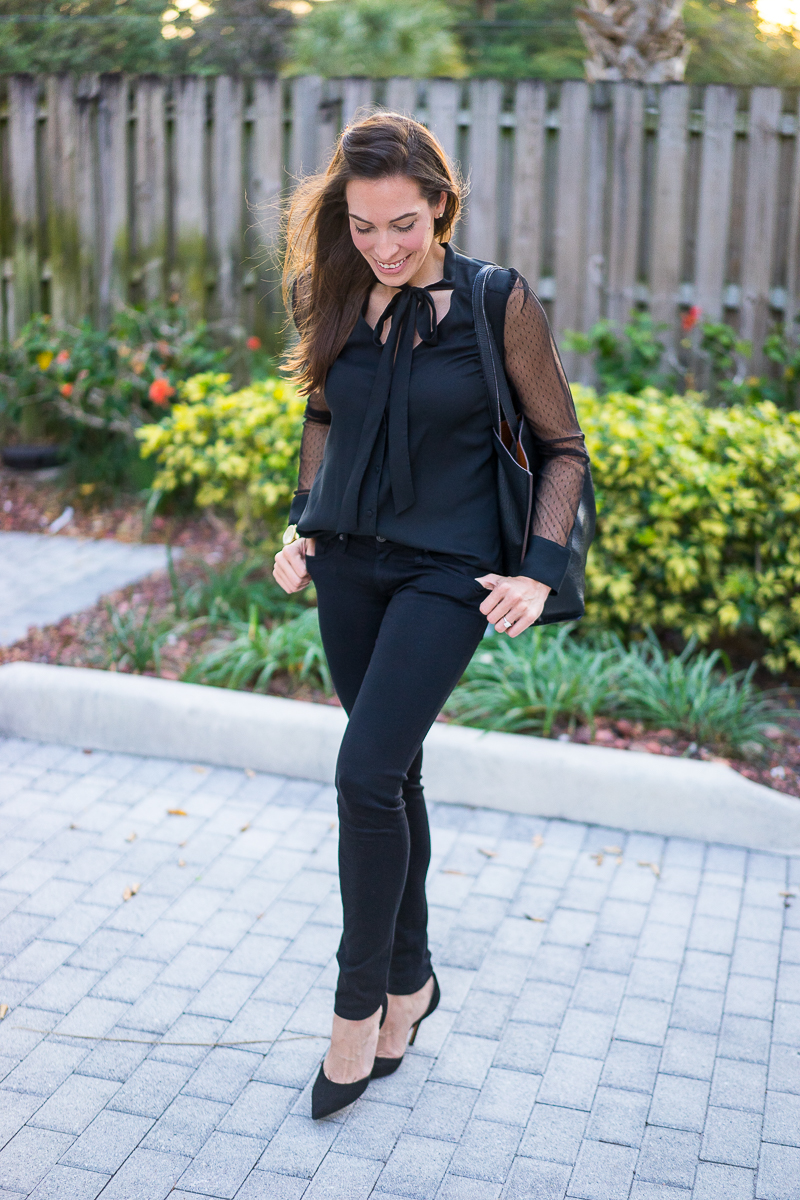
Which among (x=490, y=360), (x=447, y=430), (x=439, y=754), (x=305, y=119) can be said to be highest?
(x=305, y=119)

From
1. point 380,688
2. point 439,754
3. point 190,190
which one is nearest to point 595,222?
point 190,190

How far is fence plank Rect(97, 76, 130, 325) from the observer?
664 centimetres

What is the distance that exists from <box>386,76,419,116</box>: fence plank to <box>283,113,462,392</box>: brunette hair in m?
4.25

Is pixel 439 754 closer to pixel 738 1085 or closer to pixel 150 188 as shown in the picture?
pixel 738 1085

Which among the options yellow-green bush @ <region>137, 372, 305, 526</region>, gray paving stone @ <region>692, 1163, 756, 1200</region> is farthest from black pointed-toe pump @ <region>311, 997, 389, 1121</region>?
yellow-green bush @ <region>137, 372, 305, 526</region>

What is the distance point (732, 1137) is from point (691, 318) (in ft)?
14.8

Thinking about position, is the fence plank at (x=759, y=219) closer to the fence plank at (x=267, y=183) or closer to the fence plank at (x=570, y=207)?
the fence plank at (x=570, y=207)

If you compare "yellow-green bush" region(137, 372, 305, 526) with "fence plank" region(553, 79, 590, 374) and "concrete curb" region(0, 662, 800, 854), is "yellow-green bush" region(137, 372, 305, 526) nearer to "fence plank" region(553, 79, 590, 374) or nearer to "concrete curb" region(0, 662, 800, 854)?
"concrete curb" region(0, 662, 800, 854)

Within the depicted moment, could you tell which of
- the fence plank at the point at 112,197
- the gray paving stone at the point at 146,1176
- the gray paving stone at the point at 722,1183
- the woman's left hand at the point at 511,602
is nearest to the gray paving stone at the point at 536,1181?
the gray paving stone at the point at 722,1183

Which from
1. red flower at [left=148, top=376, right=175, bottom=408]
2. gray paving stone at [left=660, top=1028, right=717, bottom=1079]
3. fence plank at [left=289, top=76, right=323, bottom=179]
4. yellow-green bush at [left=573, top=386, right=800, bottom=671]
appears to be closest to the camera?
gray paving stone at [left=660, top=1028, right=717, bottom=1079]

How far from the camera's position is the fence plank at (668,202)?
19.6 feet

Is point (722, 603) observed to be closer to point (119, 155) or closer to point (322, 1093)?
point (322, 1093)

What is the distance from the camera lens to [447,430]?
221cm

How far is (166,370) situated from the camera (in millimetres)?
6477
